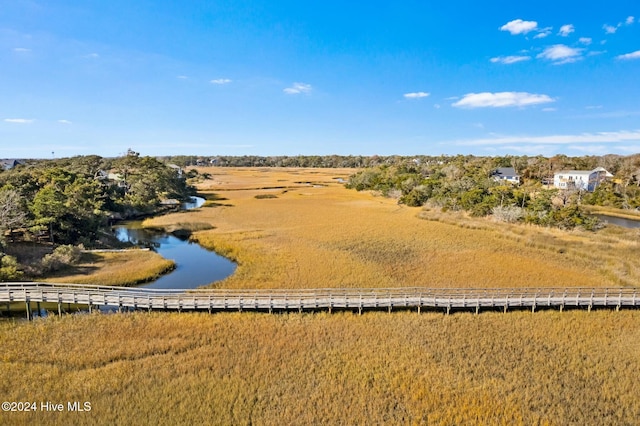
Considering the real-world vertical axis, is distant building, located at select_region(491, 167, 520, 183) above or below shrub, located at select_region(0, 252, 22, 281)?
above

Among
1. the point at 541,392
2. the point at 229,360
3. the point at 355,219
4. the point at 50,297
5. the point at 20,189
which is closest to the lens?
the point at 541,392

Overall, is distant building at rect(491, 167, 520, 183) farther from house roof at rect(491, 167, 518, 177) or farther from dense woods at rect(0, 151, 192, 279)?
dense woods at rect(0, 151, 192, 279)

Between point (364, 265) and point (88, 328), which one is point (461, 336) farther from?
point (88, 328)

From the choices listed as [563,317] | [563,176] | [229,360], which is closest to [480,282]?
[563,317]

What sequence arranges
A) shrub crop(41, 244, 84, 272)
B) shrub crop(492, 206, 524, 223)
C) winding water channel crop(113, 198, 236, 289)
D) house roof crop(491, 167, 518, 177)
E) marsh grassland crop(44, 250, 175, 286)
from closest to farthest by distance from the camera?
marsh grassland crop(44, 250, 175, 286), shrub crop(41, 244, 84, 272), winding water channel crop(113, 198, 236, 289), shrub crop(492, 206, 524, 223), house roof crop(491, 167, 518, 177)

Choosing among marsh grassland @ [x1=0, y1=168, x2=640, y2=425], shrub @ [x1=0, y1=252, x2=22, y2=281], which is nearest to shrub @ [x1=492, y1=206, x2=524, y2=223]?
marsh grassland @ [x1=0, y1=168, x2=640, y2=425]

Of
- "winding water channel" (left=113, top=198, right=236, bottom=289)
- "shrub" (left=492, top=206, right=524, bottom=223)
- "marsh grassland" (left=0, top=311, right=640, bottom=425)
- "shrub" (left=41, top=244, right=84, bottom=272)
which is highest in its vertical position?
"shrub" (left=492, top=206, right=524, bottom=223)
